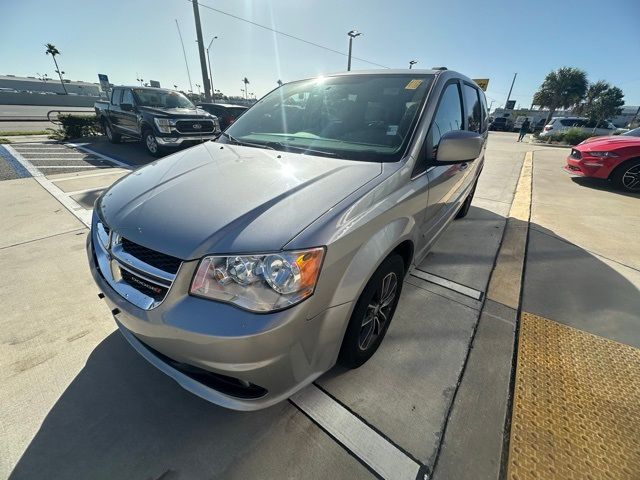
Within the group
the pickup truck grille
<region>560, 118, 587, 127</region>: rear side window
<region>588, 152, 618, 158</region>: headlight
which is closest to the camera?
<region>588, 152, 618, 158</region>: headlight

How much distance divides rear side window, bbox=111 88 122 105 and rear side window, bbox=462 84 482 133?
31.0 feet

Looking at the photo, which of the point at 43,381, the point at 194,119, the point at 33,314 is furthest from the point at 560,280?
the point at 194,119

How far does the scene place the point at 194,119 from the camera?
7.61 m

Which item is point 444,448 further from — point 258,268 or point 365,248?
point 258,268

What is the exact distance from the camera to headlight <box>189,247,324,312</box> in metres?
1.21

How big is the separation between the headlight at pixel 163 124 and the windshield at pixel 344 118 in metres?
5.49

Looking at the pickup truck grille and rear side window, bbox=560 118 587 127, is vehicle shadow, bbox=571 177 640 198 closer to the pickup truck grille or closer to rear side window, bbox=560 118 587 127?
the pickup truck grille

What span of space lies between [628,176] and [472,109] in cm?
545

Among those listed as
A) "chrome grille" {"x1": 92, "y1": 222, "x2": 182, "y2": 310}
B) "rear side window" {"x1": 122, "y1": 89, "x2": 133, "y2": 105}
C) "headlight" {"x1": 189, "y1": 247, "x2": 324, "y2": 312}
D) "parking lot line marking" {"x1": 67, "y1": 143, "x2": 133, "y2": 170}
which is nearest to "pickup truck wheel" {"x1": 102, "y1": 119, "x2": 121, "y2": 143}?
"parking lot line marking" {"x1": 67, "y1": 143, "x2": 133, "y2": 170}

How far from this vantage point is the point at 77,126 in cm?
1002

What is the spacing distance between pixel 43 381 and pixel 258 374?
4.84ft

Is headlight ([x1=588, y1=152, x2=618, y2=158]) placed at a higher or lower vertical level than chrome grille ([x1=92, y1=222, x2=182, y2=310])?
lower

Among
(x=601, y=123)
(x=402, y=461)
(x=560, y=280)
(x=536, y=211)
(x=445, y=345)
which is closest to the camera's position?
(x=402, y=461)

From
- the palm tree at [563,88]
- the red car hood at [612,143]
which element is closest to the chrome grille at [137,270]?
the red car hood at [612,143]
